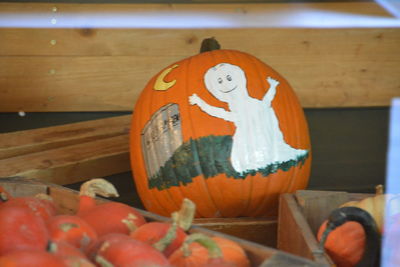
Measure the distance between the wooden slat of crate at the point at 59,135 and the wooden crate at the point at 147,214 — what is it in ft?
2.47

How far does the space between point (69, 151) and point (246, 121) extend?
759mm

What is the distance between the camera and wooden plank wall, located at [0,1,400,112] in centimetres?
256

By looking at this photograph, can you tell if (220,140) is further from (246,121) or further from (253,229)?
(253,229)

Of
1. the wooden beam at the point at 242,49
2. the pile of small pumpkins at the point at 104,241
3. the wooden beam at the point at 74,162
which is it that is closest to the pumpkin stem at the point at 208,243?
the pile of small pumpkins at the point at 104,241

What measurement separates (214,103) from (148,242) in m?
0.84

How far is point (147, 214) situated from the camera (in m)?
1.08

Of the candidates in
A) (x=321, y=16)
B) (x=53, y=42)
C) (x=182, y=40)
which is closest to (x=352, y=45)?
(x=321, y=16)

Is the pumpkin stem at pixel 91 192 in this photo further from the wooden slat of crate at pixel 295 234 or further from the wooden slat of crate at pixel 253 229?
the wooden slat of crate at pixel 253 229

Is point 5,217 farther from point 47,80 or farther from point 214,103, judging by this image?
point 47,80

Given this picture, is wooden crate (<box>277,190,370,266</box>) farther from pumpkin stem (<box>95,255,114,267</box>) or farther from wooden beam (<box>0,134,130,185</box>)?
wooden beam (<box>0,134,130,185</box>)

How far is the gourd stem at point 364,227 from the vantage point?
3.74ft

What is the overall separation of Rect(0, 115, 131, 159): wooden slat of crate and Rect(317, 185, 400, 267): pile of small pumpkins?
1.22 metres

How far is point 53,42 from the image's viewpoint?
2.57 meters

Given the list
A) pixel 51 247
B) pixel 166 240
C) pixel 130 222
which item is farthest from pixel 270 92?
pixel 51 247
